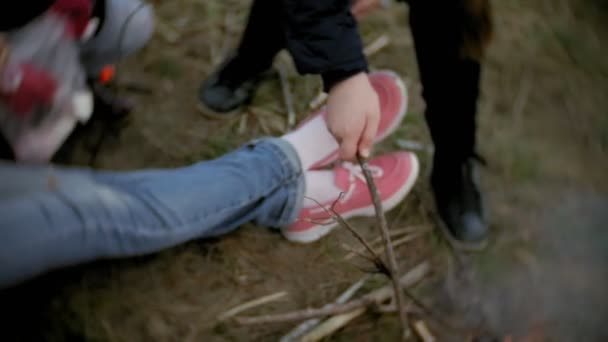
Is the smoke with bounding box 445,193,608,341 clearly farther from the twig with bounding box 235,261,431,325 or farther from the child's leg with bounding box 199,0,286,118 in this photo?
the child's leg with bounding box 199,0,286,118

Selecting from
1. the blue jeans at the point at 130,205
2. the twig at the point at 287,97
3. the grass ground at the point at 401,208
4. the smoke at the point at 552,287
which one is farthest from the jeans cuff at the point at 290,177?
the smoke at the point at 552,287

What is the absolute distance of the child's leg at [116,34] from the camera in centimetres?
116

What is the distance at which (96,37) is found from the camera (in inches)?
45.6

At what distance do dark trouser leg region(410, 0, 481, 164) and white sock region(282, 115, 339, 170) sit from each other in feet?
0.75

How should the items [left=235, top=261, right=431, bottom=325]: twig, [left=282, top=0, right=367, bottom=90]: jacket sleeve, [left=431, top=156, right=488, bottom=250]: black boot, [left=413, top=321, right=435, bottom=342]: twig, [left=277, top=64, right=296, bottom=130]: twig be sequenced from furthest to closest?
[left=277, top=64, right=296, bottom=130]: twig → [left=431, top=156, right=488, bottom=250]: black boot → [left=413, top=321, right=435, bottom=342]: twig → [left=235, top=261, right=431, bottom=325]: twig → [left=282, top=0, right=367, bottom=90]: jacket sleeve

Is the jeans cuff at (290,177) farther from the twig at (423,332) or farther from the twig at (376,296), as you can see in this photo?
the twig at (423,332)

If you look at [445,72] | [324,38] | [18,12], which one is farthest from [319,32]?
[18,12]

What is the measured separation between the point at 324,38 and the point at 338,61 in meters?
0.04

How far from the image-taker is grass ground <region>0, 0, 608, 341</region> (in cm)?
118

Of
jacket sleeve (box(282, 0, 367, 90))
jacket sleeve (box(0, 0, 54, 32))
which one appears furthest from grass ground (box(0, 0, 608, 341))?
jacket sleeve (box(0, 0, 54, 32))

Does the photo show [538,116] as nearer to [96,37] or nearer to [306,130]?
[306,130]

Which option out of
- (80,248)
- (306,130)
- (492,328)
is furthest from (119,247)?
(492,328)

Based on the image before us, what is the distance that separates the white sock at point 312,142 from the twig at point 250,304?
30 centimetres

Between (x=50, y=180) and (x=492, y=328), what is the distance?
969 millimetres
